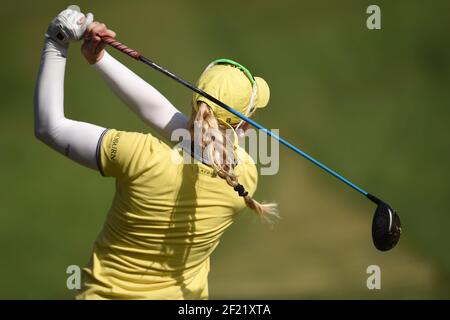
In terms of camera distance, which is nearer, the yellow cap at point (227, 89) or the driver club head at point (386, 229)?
the yellow cap at point (227, 89)

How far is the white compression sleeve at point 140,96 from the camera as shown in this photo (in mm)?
1832

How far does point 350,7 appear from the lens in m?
3.86

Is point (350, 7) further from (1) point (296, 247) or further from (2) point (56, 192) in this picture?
(2) point (56, 192)

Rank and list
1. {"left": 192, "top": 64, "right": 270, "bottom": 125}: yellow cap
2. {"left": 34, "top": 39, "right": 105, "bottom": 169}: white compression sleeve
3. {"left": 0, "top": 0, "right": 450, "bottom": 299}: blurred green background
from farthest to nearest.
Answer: {"left": 0, "top": 0, "right": 450, "bottom": 299}: blurred green background < {"left": 192, "top": 64, "right": 270, "bottom": 125}: yellow cap < {"left": 34, "top": 39, "right": 105, "bottom": 169}: white compression sleeve

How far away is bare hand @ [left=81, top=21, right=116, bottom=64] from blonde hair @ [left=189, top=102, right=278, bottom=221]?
8.9 inches

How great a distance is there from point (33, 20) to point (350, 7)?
1.35 metres

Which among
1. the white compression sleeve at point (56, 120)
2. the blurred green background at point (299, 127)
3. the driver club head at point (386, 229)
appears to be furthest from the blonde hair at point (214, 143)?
the blurred green background at point (299, 127)

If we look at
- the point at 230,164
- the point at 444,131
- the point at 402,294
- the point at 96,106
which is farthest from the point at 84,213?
the point at 230,164

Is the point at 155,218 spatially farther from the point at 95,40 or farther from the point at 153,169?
the point at 95,40

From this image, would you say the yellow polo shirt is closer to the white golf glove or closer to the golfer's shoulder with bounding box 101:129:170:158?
the golfer's shoulder with bounding box 101:129:170:158

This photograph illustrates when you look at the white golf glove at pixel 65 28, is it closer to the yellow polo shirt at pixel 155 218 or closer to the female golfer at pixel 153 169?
the female golfer at pixel 153 169

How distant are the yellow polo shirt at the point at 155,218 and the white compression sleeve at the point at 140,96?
0.13 metres

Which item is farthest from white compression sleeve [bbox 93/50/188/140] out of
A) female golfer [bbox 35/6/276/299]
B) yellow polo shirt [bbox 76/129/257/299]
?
yellow polo shirt [bbox 76/129/257/299]

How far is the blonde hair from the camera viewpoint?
67.5 inches
